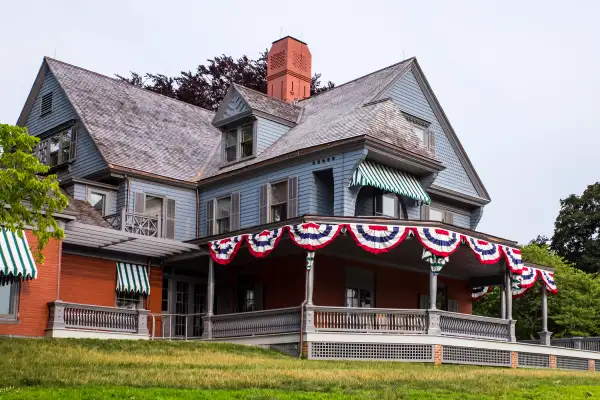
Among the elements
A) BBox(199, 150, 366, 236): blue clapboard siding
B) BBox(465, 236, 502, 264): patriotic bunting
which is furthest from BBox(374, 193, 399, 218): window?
BBox(465, 236, 502, 264): patriotic bunting

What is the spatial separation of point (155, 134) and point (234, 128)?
141 inches

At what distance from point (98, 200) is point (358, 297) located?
9.85 metres

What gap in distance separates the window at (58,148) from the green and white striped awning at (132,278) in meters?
5.64

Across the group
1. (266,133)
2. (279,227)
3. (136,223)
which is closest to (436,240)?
(279,227)

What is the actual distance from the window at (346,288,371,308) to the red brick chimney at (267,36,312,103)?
10.7m

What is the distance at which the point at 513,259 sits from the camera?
2944cm

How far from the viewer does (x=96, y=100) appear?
3575 cm

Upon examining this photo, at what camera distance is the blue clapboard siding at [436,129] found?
34.8 metres

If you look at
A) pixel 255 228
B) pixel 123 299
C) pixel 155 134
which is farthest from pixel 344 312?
pixel 155 134

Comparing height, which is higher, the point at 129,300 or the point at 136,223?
the point at 136,223

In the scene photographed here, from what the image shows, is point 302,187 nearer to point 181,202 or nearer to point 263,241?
point 263,241

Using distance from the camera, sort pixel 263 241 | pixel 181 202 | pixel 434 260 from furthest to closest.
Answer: pixel 181 202
pixel 263 241
pixel 434 260

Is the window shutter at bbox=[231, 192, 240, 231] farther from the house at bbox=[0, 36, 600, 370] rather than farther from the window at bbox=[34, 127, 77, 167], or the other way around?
the window at bbox=[34, 127, 77, 167]

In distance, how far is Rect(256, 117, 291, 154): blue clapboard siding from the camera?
33.5 m
